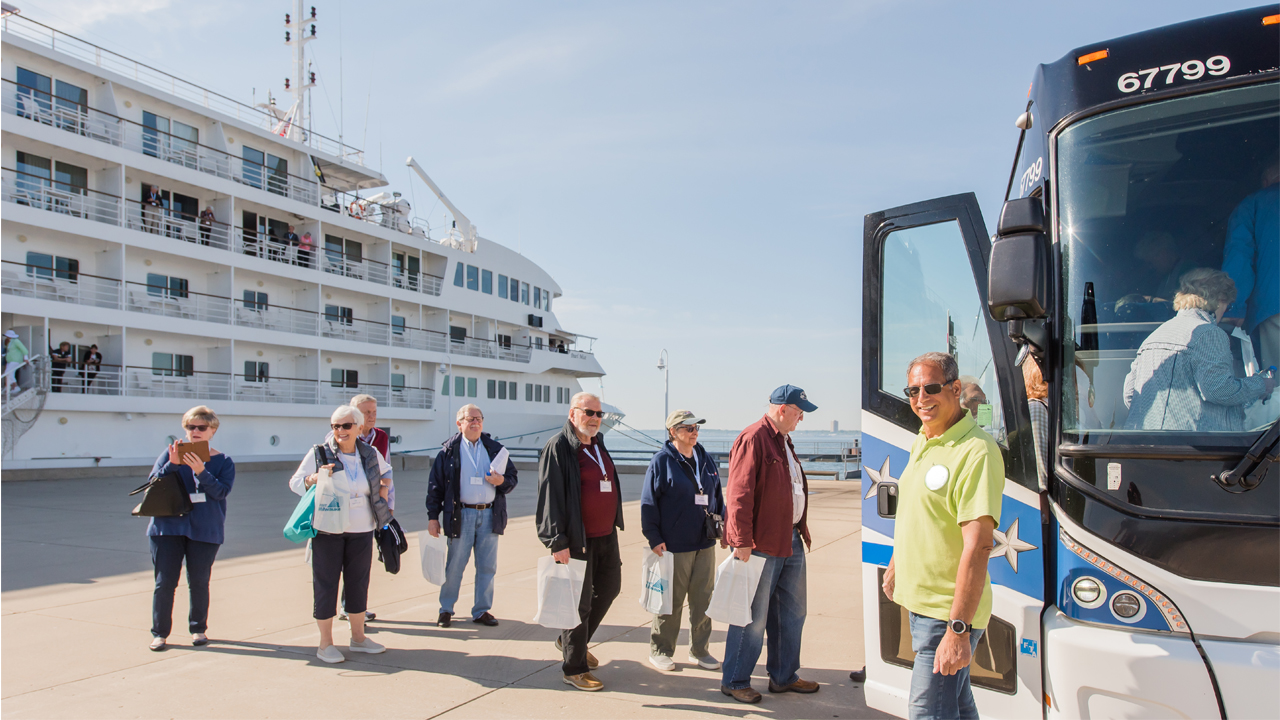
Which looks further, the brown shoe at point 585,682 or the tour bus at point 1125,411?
the brown shoe at point 585,682

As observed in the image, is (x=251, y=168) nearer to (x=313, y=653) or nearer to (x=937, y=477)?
(x=313, y=653)

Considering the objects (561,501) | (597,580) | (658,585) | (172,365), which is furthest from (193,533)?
(172,365)

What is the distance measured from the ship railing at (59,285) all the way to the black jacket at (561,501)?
68.2ft

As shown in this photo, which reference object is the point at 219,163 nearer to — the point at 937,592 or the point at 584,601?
the point at 584,601

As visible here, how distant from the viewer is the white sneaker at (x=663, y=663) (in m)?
4.98

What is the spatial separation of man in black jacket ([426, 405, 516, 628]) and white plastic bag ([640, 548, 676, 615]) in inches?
63.4

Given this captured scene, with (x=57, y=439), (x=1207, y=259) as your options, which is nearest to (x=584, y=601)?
(x=1207, y=259)

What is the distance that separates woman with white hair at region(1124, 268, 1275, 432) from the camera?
2.67 m

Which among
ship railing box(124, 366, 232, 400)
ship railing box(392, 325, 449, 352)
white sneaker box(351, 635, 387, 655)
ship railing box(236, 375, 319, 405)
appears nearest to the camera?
white sneaker box(351, 635, 387, 655)

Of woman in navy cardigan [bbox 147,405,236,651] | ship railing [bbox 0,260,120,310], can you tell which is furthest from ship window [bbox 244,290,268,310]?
woman in navy cardigan [bbox 147,405,236,651]

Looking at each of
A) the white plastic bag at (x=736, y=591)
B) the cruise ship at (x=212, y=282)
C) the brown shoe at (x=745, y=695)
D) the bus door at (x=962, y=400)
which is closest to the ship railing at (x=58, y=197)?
the cruise ship at (x=212, y=282)

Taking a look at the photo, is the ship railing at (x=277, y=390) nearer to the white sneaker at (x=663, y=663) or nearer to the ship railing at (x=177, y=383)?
the ship railing at (x=177, y=383)

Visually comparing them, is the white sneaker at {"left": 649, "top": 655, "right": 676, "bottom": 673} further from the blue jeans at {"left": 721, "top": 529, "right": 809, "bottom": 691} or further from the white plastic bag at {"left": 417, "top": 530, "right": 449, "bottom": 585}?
the white plastic bag at {"left": 417, "top": 530, "right": 449, "bottom": 585}

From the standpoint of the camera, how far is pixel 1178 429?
8.78ft
